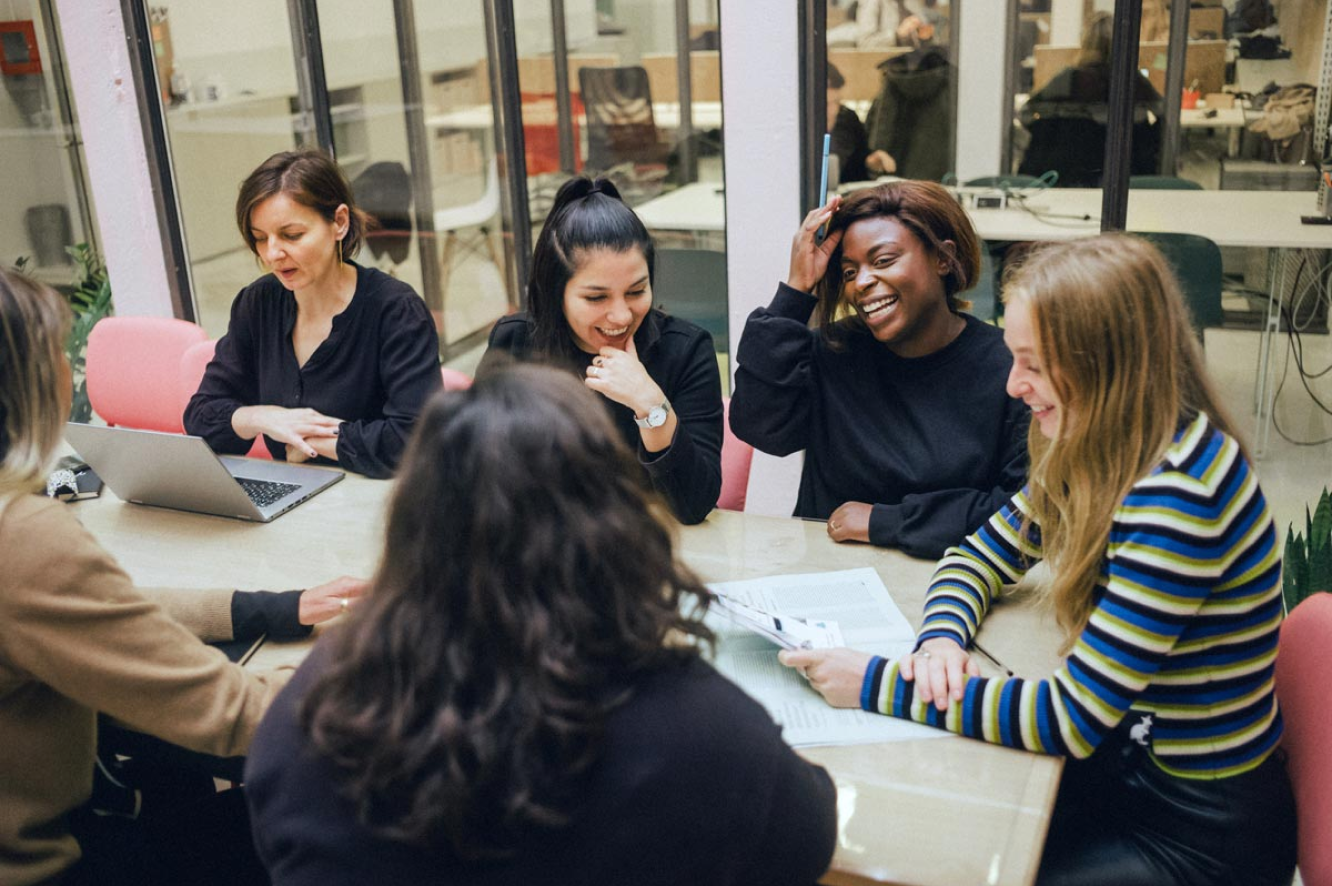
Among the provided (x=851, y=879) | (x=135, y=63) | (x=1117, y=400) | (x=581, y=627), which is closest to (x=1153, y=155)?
(x=1117, y=400)

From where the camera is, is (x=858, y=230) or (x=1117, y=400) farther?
(x=858, y=230)

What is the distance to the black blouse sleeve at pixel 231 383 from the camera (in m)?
2.54

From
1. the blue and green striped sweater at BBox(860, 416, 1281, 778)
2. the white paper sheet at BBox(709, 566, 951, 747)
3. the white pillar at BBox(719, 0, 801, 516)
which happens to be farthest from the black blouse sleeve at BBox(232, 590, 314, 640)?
the white pillar at BBox(719, 0, 801, 516)

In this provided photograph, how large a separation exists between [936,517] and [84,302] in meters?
3.46

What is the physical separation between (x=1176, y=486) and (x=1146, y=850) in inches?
18.7

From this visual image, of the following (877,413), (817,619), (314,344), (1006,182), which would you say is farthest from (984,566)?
(1006,182)

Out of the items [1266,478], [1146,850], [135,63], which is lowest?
[1266,478]

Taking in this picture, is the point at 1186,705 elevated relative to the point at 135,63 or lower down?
lower down

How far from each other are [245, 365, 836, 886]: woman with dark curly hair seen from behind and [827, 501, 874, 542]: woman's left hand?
1.00 m

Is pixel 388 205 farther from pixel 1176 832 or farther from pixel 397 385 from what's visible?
pixel 1176 832

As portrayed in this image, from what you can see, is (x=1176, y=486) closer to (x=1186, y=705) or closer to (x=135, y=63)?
(x=1186, y=705)

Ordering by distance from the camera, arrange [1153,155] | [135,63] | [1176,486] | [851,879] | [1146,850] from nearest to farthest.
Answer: [851,879] → [1176,486] → [1146,850] → [1153,155] → [135,63]

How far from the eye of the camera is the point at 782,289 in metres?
2.14

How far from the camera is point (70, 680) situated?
1.25m
